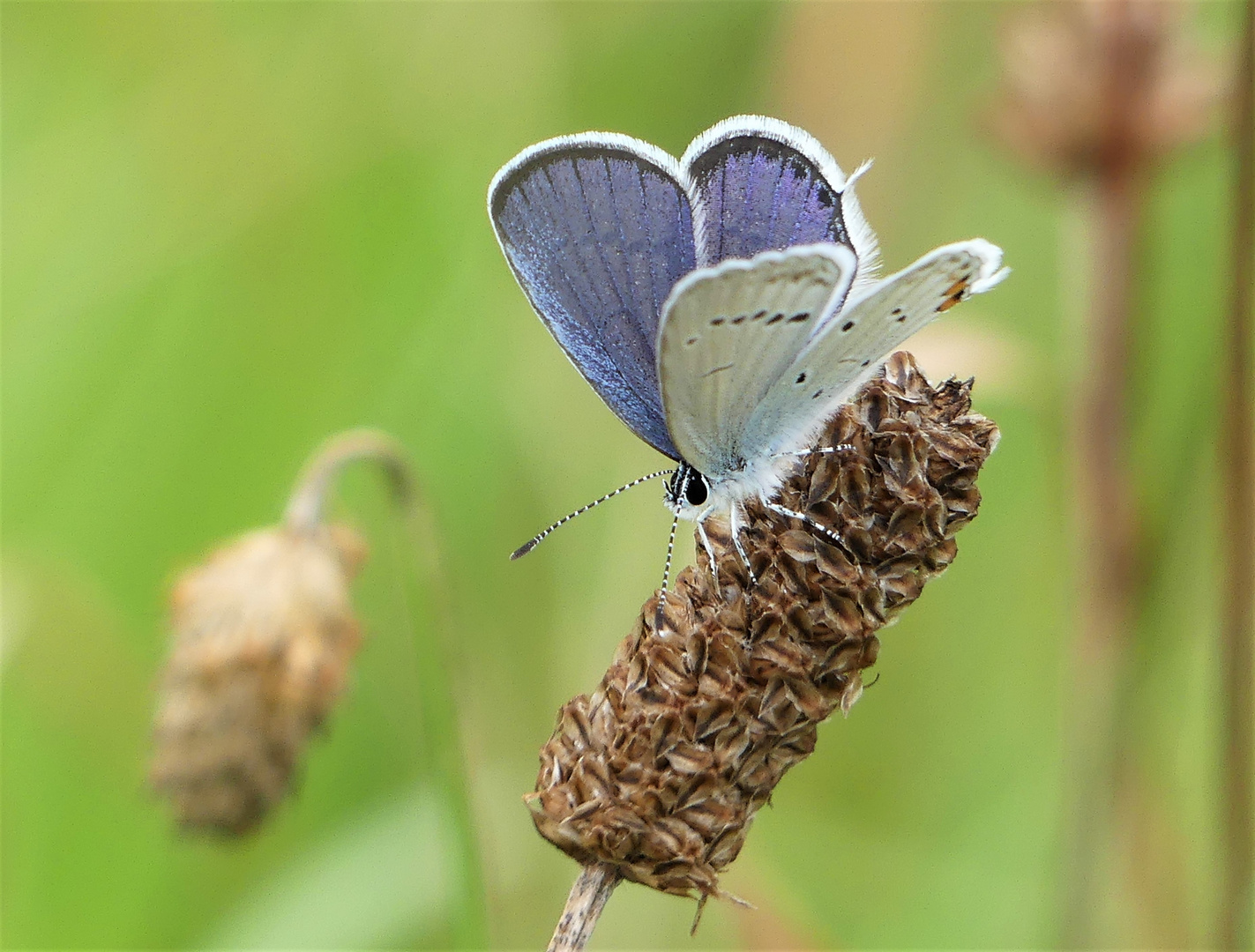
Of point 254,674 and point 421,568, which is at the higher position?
point 421,568

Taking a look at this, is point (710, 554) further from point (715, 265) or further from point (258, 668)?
point (258, 668)

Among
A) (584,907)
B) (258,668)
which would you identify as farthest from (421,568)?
(584,907)

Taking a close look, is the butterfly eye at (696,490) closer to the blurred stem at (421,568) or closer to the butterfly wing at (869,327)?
the butterfly wing at (869,327)

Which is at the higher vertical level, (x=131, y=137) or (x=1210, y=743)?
(x=131, y=137)

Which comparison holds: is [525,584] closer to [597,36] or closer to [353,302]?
[353,302]

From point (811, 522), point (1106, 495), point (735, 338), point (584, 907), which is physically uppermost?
point (1106, 495)

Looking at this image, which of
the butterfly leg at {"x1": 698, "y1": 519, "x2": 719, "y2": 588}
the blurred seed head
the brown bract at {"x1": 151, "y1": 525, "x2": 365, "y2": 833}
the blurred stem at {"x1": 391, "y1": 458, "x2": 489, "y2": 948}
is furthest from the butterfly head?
the blurred seed head

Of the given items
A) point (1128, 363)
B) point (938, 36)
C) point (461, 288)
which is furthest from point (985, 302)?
point (461, 288)
